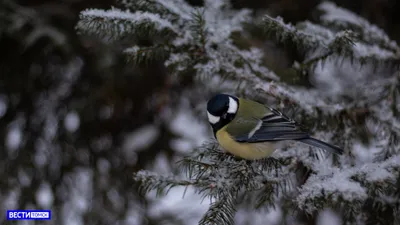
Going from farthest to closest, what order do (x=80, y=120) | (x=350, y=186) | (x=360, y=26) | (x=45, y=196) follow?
1. (x=80, y=120)
2. (x=45, y=196)
3. (x=360, y=26)
4. (x=350, y=186)

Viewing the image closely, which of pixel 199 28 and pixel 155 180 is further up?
pixel 199 28

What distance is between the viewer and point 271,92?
1.74 m

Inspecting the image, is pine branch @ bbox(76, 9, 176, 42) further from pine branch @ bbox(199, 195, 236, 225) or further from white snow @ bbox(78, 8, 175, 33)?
pine branch @ bbox(199, 195, 236, 225)

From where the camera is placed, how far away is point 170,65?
1.84 metres

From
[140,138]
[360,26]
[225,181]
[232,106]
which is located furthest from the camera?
[140,138]

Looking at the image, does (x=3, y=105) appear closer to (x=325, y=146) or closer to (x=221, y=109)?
(x=221, y=109)

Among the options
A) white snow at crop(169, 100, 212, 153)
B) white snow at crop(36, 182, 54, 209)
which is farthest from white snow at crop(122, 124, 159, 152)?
white snow at crop(36, 182, 54, 209)

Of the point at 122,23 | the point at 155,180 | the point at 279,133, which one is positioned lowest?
the point at 155,180

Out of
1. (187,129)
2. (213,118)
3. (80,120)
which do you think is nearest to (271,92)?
(213,118)

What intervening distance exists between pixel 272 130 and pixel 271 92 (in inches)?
7.0

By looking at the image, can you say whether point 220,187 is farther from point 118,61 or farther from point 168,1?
point 118,61

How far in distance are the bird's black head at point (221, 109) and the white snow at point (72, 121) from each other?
2.65 feet

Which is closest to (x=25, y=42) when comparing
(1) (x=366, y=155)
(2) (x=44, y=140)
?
(2) (x=44, y=140)

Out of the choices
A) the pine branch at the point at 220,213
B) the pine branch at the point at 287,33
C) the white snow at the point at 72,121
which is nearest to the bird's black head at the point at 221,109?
the pine branch at the point at 287,33
